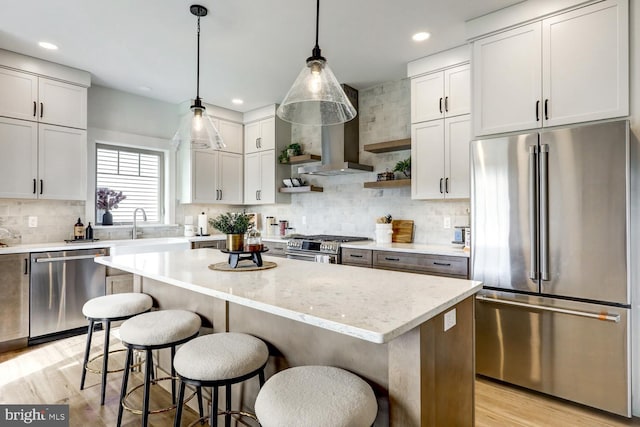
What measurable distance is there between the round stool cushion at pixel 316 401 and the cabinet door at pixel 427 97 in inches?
113

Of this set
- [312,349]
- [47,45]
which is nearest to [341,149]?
[312,349]

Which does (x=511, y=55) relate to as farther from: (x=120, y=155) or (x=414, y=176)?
(x=120, y=155)

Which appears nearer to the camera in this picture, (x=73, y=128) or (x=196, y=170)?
(x=73, y=128)

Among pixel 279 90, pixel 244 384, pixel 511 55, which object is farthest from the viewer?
pixel 279 90

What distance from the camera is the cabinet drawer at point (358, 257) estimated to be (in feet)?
11.5

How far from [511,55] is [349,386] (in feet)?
8.82

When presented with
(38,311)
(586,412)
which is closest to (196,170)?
(38,311)

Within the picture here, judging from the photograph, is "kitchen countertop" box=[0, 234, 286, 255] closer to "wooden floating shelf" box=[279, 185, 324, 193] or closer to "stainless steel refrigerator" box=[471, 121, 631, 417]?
"wooden floating shelf" box=[279, 185, 324, 193]

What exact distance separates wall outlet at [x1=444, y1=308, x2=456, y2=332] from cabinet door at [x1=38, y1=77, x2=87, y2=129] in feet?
13.9

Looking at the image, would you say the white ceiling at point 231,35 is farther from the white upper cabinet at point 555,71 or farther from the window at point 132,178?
the window at point 132,178

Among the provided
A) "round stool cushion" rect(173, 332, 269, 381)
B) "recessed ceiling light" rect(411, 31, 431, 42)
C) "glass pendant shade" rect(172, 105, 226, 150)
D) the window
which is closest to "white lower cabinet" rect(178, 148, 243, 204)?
the window

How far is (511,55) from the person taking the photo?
8.75ft

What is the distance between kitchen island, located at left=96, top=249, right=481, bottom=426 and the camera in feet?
4.00

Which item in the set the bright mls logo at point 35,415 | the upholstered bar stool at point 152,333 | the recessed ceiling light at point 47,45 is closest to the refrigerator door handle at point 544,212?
the upholstered bar stool at point 152,333
